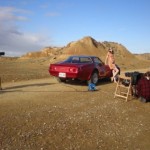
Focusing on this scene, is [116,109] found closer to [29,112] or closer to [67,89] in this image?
[29,112]

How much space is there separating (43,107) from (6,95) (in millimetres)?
2254

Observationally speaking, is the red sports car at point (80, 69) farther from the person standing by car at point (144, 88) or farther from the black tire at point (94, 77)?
the person standing by car at point (144, 88)

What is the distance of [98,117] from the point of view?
873 cm

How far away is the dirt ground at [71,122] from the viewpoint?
270 inches

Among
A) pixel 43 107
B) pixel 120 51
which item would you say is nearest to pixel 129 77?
pixel 43 107

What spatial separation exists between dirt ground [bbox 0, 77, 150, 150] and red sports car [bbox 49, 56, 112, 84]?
208 cm

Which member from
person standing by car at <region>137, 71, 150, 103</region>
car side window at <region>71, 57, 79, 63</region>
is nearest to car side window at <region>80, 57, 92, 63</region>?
car side window at <region>71, 57, 79, 63</region>

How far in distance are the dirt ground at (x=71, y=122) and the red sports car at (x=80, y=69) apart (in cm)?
208

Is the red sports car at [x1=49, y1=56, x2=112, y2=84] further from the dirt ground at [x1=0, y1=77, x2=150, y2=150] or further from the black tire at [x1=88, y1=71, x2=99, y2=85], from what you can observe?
the dirt ground at [x1=0, y1=77, x2=150, y2=150]

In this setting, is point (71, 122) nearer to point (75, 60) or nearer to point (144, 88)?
point (144, 88)

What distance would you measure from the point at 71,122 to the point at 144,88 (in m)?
3.49

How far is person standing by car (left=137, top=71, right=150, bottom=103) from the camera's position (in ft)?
34.4

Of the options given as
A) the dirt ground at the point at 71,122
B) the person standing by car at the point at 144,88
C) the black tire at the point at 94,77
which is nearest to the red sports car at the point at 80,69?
the black tire at the point at 94,77

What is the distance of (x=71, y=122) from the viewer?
8.05 m
